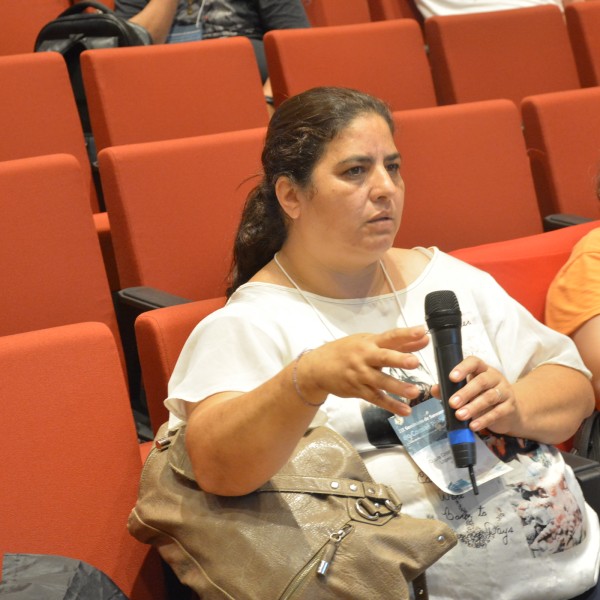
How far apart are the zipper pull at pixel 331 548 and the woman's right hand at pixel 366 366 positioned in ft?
0.36

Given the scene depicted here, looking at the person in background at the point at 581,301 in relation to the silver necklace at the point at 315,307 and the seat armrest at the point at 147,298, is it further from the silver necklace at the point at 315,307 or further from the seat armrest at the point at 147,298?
the seat armrest at the point at 147,298

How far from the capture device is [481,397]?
738 mm

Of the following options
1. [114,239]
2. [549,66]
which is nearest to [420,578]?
[114,239]

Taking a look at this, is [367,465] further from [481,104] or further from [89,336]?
[481,104]

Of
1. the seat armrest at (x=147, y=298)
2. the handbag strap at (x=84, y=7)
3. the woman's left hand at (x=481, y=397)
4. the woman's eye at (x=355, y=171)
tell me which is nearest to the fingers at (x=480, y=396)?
the woman's left hand at (x=481, y=397)

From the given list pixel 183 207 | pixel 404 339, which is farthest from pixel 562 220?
pixel 404 339

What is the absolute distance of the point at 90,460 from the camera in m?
0.86

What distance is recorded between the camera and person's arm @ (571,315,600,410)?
1006 millimetres

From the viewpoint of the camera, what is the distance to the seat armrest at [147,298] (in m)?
1.06

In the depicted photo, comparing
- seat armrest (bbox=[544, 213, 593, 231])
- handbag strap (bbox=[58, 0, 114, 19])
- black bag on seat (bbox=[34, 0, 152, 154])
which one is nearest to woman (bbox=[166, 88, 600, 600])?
seat armrest (bbox=[544, 213, 593, 231])

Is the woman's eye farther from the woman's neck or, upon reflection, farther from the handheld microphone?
the handheld microphone

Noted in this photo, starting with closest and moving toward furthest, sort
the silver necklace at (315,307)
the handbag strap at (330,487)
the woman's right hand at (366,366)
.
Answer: the woman's right hand at (366,366) < the handbag strap at (330,487) < the silver necklace at (315,307)

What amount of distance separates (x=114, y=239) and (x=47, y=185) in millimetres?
108

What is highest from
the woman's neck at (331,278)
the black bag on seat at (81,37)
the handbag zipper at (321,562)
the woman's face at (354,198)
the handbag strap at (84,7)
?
the handbag strap at (84,7)
